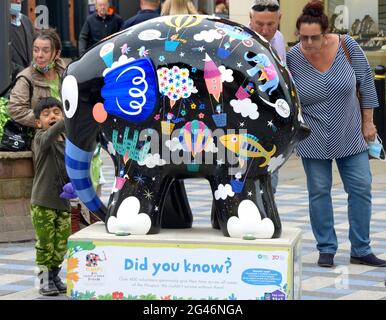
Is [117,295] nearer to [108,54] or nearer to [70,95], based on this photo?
[70,95]

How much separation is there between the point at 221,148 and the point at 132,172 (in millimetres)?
442

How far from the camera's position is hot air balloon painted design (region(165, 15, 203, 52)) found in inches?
205

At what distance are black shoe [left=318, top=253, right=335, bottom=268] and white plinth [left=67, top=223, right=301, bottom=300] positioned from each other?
2.24 meters

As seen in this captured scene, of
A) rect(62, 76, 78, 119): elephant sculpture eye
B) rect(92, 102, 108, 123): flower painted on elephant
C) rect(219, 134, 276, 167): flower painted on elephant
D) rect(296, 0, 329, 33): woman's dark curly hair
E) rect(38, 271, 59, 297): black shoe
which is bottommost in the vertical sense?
rect(38, 271, 59, 297): black shoe

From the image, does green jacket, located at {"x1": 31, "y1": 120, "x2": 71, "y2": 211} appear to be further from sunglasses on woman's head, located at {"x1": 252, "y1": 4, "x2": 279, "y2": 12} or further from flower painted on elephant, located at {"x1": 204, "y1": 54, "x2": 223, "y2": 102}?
flower painted on elephant, located at {"x1": 204, "y1": 54, "x2": 223, "y2": 102}

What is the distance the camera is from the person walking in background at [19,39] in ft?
31.9

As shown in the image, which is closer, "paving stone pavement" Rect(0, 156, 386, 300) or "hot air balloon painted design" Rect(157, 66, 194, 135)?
"hot air balloon painted design" Rect(157, 66, 194, 135)

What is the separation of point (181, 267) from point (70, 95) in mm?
993

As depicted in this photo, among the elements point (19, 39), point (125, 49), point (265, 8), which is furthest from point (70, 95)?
point (19, 39)

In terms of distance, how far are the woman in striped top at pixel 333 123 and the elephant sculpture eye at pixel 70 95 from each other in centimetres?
216

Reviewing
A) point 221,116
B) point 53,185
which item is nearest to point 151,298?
point 221,116

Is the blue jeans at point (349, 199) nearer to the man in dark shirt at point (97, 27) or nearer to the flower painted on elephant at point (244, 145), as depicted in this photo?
the flower painted on elephant at point (244, 145)

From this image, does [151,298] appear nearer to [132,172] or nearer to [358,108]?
[132,172]

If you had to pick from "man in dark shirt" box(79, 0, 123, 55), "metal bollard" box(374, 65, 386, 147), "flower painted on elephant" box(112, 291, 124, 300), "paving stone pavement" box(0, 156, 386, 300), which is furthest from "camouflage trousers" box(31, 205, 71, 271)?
"man in dark shirt" box(79, 0, 123, 55)
